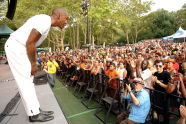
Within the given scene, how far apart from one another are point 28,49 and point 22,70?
30 cm

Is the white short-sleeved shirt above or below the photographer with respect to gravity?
above

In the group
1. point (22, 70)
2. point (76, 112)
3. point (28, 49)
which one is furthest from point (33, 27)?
point (76, 112)

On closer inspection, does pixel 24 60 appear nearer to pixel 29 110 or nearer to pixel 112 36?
pixel 29 110

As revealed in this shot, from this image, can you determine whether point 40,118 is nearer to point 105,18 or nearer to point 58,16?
point 58,16

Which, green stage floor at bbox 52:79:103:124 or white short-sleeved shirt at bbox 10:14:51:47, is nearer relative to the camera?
white short-sleeved shirt at bbox 10:14:51:47

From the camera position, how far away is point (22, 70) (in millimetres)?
2240

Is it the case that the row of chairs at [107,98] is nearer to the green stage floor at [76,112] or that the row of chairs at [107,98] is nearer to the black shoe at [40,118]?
the green stage floor at [76,112]

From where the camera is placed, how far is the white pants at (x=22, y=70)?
220cm

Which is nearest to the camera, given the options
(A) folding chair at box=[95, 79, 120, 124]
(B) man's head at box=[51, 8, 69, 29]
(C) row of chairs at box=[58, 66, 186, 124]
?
(B) man's head at box=[51, 8, 69, 29]

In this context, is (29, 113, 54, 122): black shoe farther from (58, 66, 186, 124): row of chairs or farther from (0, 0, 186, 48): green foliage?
(0, 0, 186, 48): green foliage

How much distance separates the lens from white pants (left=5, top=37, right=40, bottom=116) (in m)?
2.20

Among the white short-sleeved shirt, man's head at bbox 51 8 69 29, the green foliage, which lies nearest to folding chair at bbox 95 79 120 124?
man's head at bbox 51 8 69 29

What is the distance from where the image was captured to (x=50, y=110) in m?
2.81

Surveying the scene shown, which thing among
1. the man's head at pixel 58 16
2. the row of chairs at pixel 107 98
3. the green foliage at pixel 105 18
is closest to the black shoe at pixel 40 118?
the man's head at pixel 58 16
